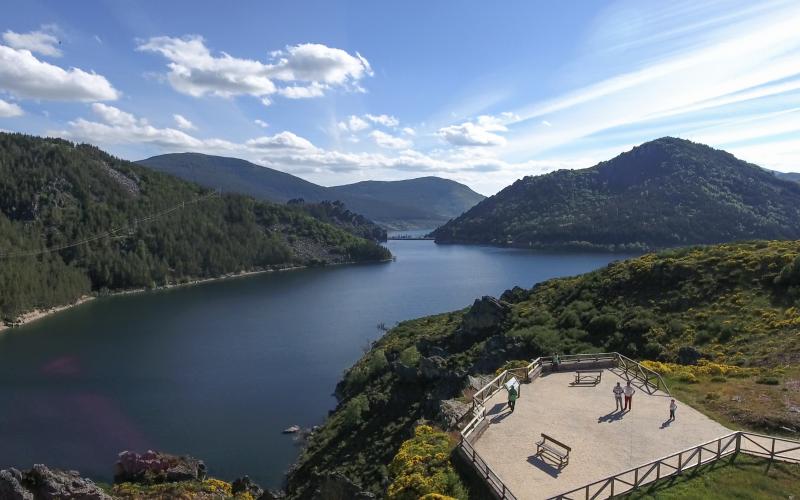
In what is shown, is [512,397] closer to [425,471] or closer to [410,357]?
[425,471]

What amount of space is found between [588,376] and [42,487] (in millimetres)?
29810

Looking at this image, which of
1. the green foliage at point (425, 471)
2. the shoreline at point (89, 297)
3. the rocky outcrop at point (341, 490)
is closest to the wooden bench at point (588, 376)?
the green foliage at point (425, 471)

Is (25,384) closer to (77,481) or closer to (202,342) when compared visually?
(202,342)

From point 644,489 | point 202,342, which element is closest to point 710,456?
point 644,489

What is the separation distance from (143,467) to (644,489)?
33004mm

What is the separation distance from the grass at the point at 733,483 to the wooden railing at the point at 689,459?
0.80 feet

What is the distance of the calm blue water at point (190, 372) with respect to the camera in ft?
151

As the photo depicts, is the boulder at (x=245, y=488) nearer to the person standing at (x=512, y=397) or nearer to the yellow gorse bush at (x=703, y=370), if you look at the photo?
the person standing at (x=512, y=397)

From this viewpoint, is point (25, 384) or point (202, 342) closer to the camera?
point (25, 384)

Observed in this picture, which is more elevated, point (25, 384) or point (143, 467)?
point (143, 467)

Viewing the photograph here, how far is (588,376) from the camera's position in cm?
2636

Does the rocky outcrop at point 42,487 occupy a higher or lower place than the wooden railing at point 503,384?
lower

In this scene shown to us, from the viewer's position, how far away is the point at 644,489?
15664mm

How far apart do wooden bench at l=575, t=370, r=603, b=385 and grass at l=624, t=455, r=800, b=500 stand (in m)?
8.60
